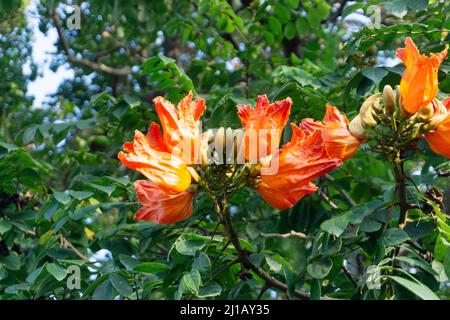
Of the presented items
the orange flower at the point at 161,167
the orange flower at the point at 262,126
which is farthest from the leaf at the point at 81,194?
the orange flower at the point at 262,126

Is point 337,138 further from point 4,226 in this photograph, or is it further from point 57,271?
point 4,226

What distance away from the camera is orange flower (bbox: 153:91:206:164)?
2424 millimetres

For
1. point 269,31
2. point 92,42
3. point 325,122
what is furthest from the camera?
point 92,42

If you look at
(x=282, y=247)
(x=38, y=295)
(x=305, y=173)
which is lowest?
(x=282, y=247)

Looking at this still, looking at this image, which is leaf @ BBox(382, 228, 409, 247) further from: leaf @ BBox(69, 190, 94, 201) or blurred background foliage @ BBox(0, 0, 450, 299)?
leaf @ BBox(69, 190, 94, 201)

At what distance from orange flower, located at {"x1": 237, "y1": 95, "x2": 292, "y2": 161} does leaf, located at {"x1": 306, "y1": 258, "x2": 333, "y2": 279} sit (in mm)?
469

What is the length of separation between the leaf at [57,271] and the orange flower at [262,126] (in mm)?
1111

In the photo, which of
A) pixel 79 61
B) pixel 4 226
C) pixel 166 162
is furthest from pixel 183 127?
pixel 79 61

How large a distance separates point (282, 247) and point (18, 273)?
1.47m

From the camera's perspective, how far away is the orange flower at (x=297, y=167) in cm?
243

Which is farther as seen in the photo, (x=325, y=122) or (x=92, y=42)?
(x=92, y=42)
